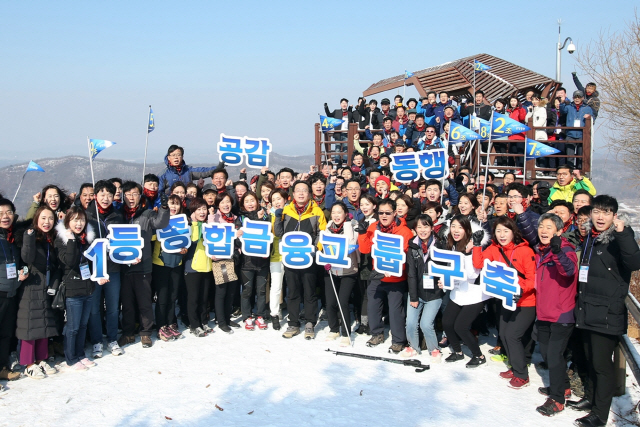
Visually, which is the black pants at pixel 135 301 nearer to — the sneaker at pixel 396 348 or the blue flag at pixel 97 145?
the blue flag at pixel 97 145

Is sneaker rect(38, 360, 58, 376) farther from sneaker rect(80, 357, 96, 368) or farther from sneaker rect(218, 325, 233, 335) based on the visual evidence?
sneaker rect(218, 325, 233, 335)

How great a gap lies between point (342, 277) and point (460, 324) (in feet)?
5.66

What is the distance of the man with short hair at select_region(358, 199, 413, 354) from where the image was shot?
6.62 meters

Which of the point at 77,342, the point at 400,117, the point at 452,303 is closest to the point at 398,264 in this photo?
the point at 452,303

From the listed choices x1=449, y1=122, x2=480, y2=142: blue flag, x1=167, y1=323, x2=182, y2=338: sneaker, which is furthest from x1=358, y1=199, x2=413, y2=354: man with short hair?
x1=449, y1=122, x2=480, y2=142: blue flag

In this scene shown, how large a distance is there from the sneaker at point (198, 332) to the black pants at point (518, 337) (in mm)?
4196

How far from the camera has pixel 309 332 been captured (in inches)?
285

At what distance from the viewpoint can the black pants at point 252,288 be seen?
7551 millimetres

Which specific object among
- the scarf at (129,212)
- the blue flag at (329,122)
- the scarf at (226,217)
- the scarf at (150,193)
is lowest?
the scarf at (226,217)

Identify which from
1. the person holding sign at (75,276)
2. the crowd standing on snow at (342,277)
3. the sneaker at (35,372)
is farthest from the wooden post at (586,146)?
the sneaker at (35,372)

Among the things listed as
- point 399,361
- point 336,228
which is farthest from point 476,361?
point 336,228

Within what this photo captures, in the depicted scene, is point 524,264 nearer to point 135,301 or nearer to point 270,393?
point 270,393

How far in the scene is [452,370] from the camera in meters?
6.20

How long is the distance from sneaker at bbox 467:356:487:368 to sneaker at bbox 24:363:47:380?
5.23 m
